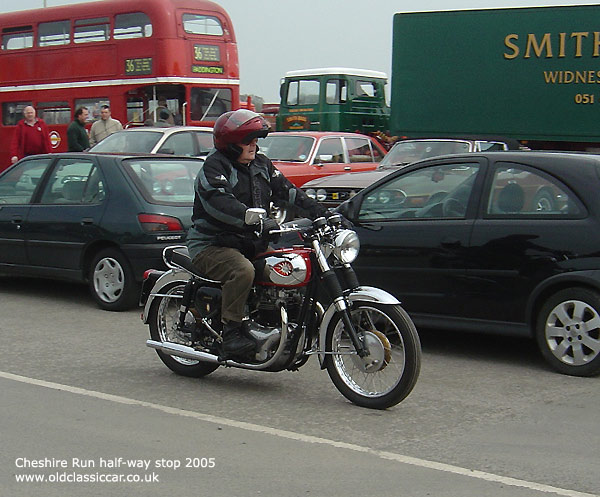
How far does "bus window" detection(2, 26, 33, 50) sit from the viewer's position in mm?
23516

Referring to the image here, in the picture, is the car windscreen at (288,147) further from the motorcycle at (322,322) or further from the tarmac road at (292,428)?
the motorcycle at (322,322)

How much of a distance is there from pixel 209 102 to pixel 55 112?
3985 mm

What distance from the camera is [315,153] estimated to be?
16.9 m

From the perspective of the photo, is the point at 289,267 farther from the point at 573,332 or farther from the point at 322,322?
the point at 573,332

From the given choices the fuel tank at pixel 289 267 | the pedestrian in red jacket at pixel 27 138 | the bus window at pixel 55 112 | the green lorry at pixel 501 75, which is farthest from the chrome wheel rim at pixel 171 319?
the bus window at pixel 55 112

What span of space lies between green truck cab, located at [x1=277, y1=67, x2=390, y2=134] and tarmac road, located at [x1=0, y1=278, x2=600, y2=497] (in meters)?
19.6

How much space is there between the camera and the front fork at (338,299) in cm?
582

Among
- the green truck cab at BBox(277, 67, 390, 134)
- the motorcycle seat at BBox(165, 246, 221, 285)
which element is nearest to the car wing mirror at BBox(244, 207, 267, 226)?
the motorcycle seat at BBox(165, 246, 221, 285)

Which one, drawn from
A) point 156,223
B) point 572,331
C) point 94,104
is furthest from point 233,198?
point 94,104

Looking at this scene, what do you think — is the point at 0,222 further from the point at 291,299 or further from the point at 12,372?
the point at 291,299

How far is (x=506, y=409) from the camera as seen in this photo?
6.02 m

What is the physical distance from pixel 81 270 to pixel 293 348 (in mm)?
4452

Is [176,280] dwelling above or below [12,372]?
above

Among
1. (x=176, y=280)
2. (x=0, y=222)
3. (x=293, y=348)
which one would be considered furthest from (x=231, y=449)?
(x=0, y=222)
